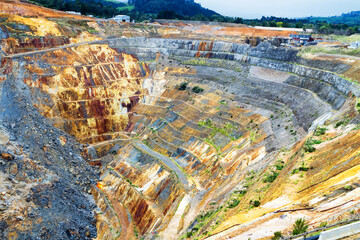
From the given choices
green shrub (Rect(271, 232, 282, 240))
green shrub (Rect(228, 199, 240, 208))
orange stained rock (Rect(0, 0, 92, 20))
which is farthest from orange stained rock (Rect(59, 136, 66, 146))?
green shrub (Rect(271, 232, 282, 240))

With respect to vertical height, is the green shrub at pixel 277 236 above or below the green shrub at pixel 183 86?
above

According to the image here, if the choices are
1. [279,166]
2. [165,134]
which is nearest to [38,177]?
[165,134]

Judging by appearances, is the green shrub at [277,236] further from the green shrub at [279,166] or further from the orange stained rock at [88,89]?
the orange stained rock at [88,89]

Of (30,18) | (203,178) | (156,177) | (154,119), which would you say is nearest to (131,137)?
(154,119)

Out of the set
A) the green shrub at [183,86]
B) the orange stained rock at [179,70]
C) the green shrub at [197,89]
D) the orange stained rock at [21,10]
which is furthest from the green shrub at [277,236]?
the orange stained rock at [21,10]

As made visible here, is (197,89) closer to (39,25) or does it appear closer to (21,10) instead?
(39,25)

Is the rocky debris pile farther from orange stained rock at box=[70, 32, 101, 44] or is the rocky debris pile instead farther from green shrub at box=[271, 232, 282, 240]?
green shrub at box=[271, 232, 282, 240]

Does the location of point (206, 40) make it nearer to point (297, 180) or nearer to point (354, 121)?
point (354, 121)

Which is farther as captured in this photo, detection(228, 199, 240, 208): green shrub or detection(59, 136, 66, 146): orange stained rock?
detection(59, 136, 66, 146): orange stained rock

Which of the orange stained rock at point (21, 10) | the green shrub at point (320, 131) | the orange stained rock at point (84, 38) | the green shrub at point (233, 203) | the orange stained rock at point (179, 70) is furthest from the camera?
the orange stained rock at point (179, 70)
